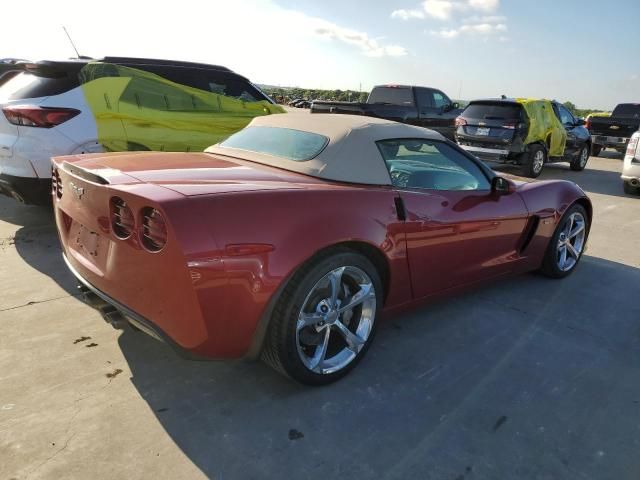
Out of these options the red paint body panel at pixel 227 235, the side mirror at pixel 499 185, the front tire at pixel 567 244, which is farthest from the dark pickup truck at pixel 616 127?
the red paint body panel at pixel 227 235

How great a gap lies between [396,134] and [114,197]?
1.76m

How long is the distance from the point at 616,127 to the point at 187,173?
15.8 m

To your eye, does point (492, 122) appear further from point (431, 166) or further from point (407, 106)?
point (431, 166)

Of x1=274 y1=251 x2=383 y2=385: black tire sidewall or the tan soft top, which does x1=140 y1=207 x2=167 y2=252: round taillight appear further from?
the tan soft top

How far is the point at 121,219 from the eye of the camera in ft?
7.39

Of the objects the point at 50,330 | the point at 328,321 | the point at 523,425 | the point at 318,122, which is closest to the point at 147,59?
the point at 318,122

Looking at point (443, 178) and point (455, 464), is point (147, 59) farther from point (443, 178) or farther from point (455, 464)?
point (455, 464)

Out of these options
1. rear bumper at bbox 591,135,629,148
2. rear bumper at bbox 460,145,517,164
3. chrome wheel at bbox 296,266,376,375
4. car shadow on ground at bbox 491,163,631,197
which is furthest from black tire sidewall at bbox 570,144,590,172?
chrome wheel at bbox 296,266,376,375

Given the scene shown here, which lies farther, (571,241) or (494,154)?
(494,154)

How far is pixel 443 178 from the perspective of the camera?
339 centimetres

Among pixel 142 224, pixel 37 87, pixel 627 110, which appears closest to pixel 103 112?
pixel 37 87

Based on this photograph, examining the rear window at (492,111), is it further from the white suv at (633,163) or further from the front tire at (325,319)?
the front tire at (325,319)

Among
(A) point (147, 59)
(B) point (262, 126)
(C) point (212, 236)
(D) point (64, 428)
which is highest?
(A) point (147, 59)

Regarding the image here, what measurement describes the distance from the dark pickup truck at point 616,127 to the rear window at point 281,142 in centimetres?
1407
